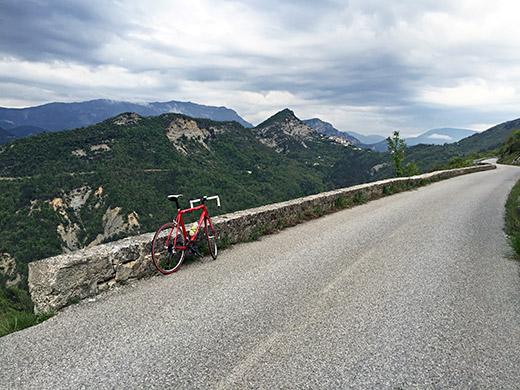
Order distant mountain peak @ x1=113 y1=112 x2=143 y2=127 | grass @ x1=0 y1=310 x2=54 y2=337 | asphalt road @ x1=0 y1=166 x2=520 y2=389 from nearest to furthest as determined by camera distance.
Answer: asphalt road @ x1=0 y1=166 x2=520 y2=389
grass @ x1=0 y1=310 x2=54 y2=337
distant mountain peak @ x1=113 y1=112 x2=143 y2=127

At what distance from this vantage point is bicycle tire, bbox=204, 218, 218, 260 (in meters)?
5.40

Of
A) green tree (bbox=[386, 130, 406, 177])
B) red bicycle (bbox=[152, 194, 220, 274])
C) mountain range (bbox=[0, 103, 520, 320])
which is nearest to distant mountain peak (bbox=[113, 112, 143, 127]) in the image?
mountain range (bbox=[0, 103, 520, 320])

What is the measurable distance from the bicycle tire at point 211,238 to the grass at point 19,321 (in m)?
2.43

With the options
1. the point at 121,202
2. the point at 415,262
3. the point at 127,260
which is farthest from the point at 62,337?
the point at 121,202

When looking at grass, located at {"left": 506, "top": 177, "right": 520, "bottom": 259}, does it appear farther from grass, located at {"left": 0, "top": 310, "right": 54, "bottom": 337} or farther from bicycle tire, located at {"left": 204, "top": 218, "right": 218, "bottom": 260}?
grass, located at {"left": 0, "top": 310, "right": 54, "bottom": 337}

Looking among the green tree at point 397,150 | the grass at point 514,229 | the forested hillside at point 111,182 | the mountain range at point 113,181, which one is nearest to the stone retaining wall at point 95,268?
the grass at point 514,229

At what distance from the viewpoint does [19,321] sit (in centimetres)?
335

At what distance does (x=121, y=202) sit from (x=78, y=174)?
2743 cm

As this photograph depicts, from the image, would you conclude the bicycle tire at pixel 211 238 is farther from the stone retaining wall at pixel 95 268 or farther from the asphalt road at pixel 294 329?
the stone retaining wall at pixel 95 268

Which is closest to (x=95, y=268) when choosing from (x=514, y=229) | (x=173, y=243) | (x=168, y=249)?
(x=168, y=249)

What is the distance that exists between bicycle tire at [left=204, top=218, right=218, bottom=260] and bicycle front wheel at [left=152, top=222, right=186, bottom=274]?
1.63 feet

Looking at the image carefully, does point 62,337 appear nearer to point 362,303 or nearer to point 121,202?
point 362,303

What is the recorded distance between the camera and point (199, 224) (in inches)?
211

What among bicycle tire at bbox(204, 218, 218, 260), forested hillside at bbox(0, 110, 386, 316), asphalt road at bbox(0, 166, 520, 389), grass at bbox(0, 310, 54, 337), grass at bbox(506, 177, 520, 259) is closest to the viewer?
asphalt road at bbox(0, 166, 520, 389)
